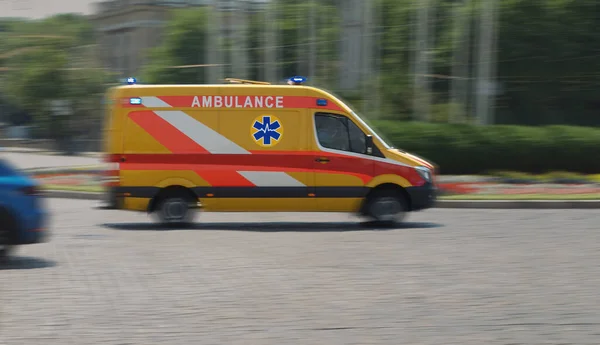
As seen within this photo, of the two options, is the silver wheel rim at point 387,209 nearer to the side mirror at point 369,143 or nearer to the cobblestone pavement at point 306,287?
the cobblestone pavement at point 306,287

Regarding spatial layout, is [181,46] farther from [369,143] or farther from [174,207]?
[369,143]

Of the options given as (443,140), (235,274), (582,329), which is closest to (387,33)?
(443,140)

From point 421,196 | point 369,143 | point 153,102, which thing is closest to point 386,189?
point 421,196

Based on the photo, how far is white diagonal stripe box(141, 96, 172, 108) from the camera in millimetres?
14320

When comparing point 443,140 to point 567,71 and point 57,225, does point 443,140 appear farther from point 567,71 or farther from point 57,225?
point 567,71

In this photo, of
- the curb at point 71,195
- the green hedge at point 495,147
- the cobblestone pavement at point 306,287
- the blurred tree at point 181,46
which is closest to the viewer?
the cobblestone pavement at point 306,287

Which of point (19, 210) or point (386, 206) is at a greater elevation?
point (19, 210)

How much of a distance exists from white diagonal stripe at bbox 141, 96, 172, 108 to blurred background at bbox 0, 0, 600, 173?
11533 millimetres

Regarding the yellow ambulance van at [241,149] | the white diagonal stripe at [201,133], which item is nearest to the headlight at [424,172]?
the yellow ambulance van at [241,149]

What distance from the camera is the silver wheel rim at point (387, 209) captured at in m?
14.5

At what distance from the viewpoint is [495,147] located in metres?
24.5

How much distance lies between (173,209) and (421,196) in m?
4.27

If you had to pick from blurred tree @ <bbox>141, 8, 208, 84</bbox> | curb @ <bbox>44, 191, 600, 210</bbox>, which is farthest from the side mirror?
blurred tree @ <bbox>141, 8, 208, 84</bbox>

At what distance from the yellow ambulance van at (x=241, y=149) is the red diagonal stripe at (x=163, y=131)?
0.06 feet
